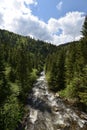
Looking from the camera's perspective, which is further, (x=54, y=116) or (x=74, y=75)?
(x=74, y=75)

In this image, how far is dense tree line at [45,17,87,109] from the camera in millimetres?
36397

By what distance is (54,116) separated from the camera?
34.7 m

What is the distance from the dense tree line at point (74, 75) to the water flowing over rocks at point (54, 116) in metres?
2.54

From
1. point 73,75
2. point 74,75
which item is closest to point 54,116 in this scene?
point 74,75

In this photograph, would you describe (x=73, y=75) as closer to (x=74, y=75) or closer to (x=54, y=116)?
(x=74, y=75)

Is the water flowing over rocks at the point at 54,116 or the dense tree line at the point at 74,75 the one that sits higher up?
the dense tree line at the point at 74,75

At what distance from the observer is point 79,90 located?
125 feet

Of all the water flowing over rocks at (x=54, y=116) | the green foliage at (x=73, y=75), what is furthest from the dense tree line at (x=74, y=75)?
the water flowing over rocks at (x=54, y=116)

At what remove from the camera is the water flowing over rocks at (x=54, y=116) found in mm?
30058

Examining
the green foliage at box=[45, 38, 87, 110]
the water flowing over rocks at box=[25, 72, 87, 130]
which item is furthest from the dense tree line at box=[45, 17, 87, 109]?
the water flowing over rocks at box=[25, 72, 87, 130]

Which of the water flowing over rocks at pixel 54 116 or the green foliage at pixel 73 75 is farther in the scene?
the green foliage at pixel 73 75

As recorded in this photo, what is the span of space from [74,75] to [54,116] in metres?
12.7

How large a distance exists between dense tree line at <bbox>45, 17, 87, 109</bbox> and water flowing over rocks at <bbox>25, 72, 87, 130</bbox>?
8.34 ft

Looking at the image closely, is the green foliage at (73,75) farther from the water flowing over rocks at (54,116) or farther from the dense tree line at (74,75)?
the water flowing over rocks at (54,116)
